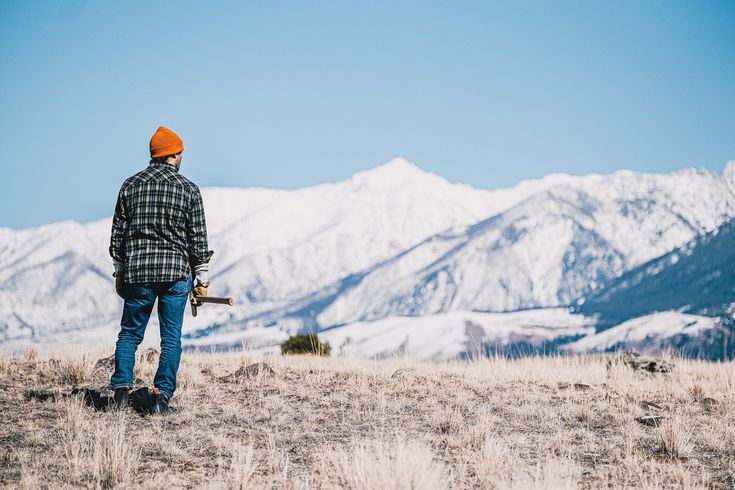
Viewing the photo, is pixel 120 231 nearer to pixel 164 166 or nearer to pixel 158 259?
pixel 158 259

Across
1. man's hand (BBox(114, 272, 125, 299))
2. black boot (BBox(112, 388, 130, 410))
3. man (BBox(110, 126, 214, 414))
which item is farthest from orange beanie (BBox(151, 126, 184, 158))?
black boot (BBox(112, 388, 130, 410))

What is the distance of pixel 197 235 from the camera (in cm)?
818

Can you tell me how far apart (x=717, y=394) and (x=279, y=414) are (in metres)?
5.97

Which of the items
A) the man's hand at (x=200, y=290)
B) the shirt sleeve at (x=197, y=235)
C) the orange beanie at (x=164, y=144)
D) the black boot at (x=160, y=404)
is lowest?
the black boot at (x=160, y=404)

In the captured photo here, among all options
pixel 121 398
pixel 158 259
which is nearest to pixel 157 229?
pixel 158 259

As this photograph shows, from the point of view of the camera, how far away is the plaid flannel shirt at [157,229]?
7926 mm

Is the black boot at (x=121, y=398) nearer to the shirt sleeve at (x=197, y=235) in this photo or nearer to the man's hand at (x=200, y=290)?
the man's hand at (x=200, y=290)

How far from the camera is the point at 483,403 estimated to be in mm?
9023

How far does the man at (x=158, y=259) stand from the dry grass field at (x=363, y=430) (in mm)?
539

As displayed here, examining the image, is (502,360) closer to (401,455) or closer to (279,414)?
(279,414)

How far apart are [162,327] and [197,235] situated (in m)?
1.03

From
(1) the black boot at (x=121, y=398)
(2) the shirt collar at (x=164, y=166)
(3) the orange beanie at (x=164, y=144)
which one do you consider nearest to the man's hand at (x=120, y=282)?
(1) the black boot at (x=121, y=398)

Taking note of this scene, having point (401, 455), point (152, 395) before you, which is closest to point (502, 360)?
point (152, 395)

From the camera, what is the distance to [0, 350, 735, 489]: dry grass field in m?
5.77
